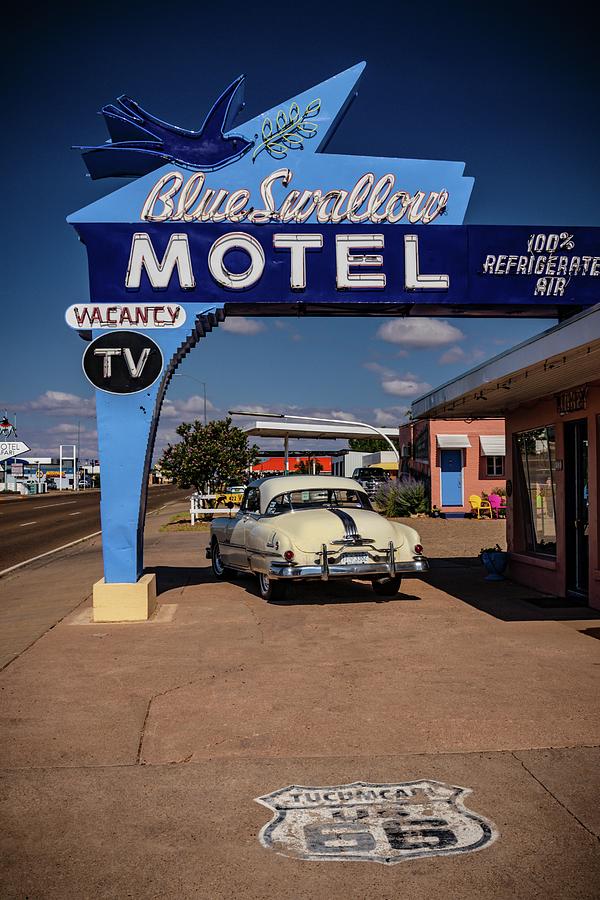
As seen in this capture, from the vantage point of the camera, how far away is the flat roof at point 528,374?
286 inches

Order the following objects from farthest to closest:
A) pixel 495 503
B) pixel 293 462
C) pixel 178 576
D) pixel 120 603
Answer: pixel 293 462, pixel 495 503, pixel 178 576, pixel 120 603

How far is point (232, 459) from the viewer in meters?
30.4

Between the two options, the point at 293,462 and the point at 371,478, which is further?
the point at 293,462

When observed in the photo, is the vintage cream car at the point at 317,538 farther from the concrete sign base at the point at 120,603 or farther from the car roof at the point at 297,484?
the concrete sign base at the point at 120,603

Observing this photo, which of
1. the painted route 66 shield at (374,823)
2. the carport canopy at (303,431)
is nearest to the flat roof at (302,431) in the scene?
the carport canopy at (303,431)

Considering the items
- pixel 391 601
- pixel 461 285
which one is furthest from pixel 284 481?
pixel 461 285

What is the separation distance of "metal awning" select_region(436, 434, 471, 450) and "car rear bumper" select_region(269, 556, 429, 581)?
66.6ft

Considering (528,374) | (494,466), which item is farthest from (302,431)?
(528,374)

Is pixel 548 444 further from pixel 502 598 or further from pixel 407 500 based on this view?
pixel 407 500

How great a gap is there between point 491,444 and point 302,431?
31.8 ft

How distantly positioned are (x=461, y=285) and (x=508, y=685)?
17.4 feet

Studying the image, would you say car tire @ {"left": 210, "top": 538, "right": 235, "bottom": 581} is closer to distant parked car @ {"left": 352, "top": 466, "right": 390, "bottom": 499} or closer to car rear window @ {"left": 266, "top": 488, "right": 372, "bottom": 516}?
car rear window @ {"left": 266, "top": 488, "right": 372, "bottom": 516}

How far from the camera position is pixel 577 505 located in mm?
10953

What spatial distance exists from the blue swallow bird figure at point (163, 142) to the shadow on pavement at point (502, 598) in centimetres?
668
